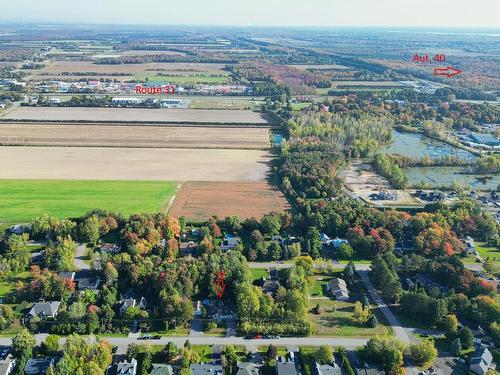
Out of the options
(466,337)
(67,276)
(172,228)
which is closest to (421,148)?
(172,228)

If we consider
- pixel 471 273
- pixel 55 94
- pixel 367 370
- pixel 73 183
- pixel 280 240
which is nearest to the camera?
pixel 367 370

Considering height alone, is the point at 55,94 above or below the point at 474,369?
above

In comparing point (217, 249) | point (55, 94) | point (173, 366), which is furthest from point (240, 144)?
point (55, 94)

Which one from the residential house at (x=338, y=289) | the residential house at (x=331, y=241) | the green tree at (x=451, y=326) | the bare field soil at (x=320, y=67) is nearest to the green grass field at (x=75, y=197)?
the residential house at (x=331, y=241)

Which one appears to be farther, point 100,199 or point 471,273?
point 100,199

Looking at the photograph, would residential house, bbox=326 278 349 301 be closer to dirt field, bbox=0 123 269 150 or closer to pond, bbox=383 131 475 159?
dirt field, bbox=0 123 269 150

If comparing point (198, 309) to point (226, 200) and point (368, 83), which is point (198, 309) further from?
point (368, 83)

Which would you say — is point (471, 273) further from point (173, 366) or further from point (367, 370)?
point (173, 366)
